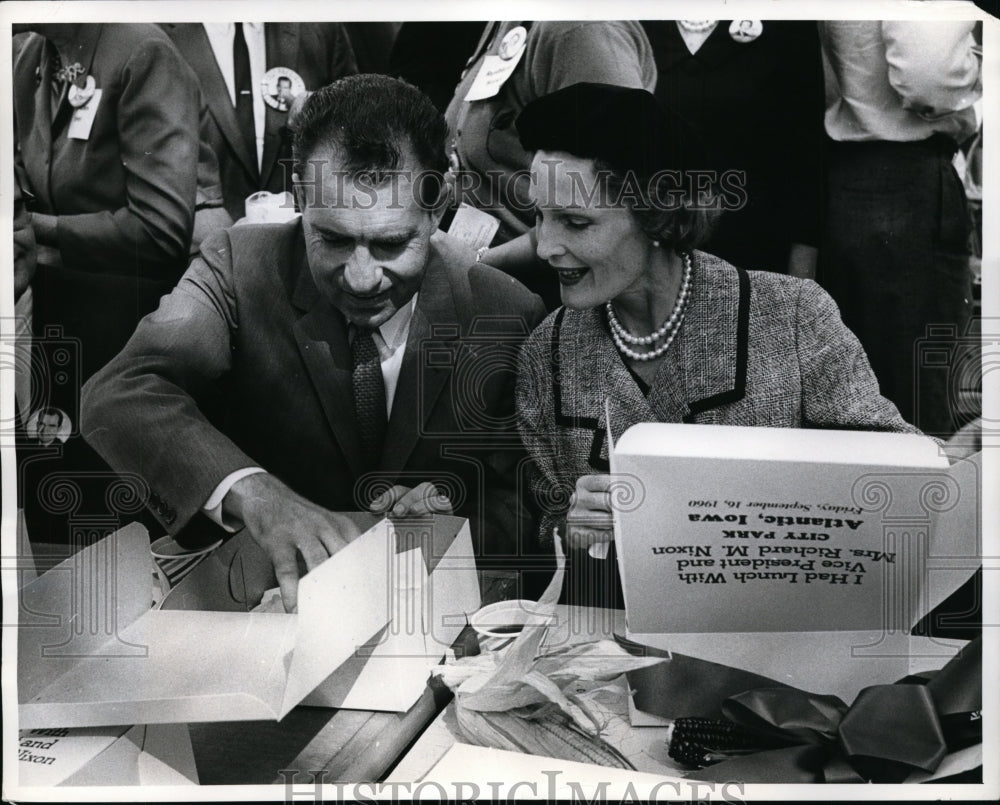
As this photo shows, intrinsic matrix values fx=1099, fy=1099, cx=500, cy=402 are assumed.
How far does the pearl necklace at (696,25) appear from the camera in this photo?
197 centimetres

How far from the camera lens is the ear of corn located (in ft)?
6.57

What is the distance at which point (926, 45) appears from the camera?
78.0 inches

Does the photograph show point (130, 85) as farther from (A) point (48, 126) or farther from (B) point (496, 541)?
(B) point (496, 541)

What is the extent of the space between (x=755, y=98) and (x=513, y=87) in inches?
17.0

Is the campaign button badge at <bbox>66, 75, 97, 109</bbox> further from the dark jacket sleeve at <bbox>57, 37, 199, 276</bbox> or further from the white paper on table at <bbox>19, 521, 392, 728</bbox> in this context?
the white paper on table at <bbox>19, 521, 392, 728</bbox>

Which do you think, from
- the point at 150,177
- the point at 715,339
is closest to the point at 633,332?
the point at 715,339

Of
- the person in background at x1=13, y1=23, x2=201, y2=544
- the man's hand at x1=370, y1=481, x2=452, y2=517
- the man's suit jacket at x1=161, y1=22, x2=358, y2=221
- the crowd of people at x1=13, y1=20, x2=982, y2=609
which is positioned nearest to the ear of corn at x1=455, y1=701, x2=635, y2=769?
the crowd of people at x1=13, y1=20, x2=982, y2=609

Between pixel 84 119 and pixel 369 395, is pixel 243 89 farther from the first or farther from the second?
pixel 369 395

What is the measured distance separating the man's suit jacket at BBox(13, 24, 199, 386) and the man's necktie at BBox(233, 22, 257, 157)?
8 cm

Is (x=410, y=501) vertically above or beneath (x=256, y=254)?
beneath

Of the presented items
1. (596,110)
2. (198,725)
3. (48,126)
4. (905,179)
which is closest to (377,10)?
(596,110)

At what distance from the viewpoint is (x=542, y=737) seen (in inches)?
79.0

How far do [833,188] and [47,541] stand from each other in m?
1.58

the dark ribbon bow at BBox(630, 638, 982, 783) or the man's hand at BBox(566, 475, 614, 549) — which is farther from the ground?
the man's hand at BBox(566, 475, 614, 549)
